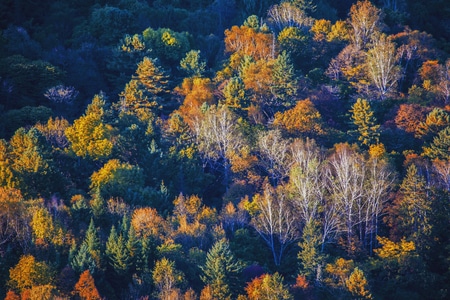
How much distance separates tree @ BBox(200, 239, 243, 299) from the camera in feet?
210

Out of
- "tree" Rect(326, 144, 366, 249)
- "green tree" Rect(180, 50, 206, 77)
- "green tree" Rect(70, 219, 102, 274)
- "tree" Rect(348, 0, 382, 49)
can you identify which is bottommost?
"green tree" Rect(70, 219, 102, 274)

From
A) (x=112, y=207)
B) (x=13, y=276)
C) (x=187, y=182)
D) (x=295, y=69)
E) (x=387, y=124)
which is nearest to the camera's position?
(x=13, y=276)

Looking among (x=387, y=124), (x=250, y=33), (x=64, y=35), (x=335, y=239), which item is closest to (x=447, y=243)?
(x=335, y=239)

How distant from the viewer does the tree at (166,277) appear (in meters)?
62.3

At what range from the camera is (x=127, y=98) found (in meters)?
88.1

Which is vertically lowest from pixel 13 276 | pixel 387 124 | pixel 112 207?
pixel 13 276

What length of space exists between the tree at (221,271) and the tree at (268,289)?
129 centimetres

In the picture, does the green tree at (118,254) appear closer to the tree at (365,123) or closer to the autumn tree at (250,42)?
the tree at (365,123)

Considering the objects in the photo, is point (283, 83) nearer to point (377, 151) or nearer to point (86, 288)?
point (377, 151)

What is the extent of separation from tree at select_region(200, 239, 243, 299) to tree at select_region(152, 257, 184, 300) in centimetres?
191

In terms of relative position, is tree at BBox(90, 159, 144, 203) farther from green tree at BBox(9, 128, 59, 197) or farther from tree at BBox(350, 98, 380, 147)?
tree at BBox(350, 98, 380, 147)

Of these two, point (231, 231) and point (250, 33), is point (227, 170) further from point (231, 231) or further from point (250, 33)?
point (250, 33)

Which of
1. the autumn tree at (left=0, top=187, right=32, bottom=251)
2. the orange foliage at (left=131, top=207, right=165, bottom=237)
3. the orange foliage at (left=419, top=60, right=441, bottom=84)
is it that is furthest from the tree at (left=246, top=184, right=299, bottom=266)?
the orange foliage at (left=419, top=60, right=441, bottom=84)

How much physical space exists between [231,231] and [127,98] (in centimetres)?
2102
